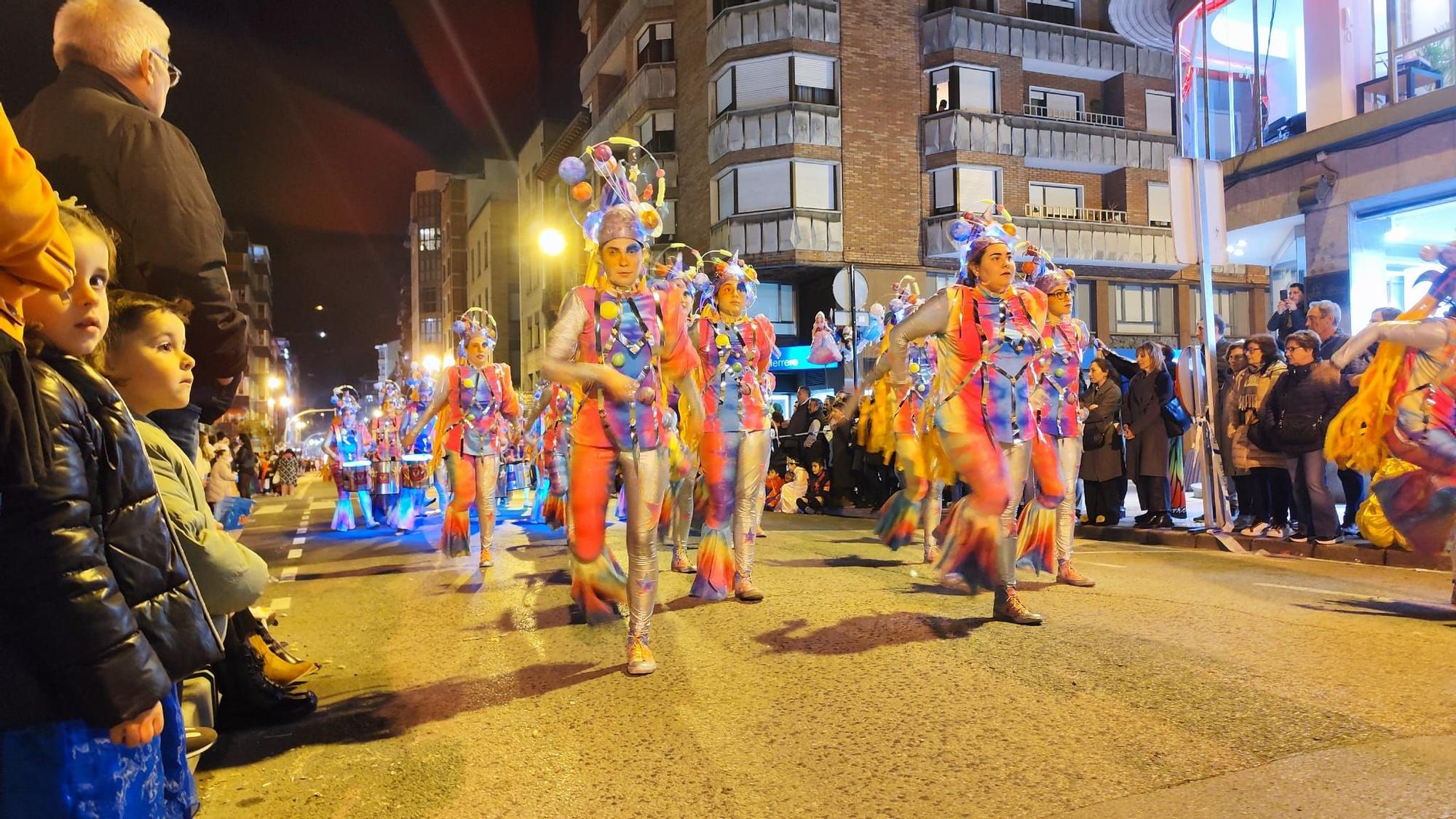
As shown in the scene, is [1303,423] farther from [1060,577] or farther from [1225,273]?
[1225,273]

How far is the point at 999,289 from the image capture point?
6.19m

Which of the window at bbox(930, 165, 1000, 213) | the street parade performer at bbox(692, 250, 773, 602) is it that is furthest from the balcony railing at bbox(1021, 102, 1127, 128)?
the street parade performer at bbox(692, 250, 773, 602)

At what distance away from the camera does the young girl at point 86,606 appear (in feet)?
6.31

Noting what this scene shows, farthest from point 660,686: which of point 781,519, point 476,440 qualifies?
point 781,519

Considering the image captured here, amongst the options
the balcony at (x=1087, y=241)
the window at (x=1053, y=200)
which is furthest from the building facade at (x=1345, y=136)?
the window at (x=1053, y=200)

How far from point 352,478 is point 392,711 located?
11.9 m

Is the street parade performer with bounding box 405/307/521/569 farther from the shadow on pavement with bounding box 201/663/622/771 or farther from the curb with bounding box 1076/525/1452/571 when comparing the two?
the curb with bounding box 1076/525/1452/571

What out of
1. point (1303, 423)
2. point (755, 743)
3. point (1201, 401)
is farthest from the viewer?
point (1201, 401)

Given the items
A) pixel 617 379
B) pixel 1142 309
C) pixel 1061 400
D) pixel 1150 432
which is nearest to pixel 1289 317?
pixel 1150 432

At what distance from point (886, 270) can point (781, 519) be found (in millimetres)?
17077

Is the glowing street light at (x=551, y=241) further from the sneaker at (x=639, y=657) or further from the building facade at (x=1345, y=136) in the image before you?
the building facade at (x=1345, y=136)

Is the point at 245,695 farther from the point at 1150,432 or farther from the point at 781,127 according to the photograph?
the point at 781,127

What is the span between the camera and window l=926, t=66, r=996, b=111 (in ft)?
101

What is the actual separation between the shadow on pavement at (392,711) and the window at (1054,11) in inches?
1254
